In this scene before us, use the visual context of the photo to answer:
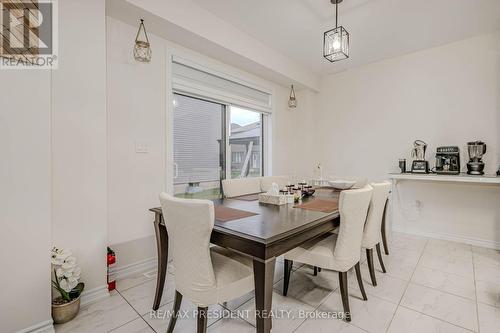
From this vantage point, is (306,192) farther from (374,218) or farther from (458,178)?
(458,178)

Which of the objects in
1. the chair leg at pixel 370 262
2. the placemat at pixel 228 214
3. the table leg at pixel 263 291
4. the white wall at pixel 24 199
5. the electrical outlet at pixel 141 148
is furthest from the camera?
the electrical outlet at pixel 141 148

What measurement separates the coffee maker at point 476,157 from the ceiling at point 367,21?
4.59 ft

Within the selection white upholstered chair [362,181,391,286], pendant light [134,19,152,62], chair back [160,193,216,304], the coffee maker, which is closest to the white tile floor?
white upholstered chair [362,181,391,286]

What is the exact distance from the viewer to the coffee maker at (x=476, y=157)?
2838 mm

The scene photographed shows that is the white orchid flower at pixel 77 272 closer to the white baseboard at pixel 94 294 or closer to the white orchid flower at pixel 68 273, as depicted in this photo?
the white orchid flower at pixel 68 273

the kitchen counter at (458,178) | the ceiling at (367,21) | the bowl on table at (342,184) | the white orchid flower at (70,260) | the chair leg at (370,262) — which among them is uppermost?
the ceiling at (367,21)

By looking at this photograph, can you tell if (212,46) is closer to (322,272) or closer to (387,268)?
(322,272)

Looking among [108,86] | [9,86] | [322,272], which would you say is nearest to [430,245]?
[322,272]

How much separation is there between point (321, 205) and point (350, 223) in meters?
0.36

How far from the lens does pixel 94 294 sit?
1.84 m

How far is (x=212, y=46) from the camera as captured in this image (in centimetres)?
268

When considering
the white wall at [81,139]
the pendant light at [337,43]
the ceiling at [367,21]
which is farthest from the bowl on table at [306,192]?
the ceiling at [367,21]

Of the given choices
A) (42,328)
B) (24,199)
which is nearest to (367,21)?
(24,199)

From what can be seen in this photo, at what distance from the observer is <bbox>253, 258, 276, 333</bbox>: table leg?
45.0 inches
